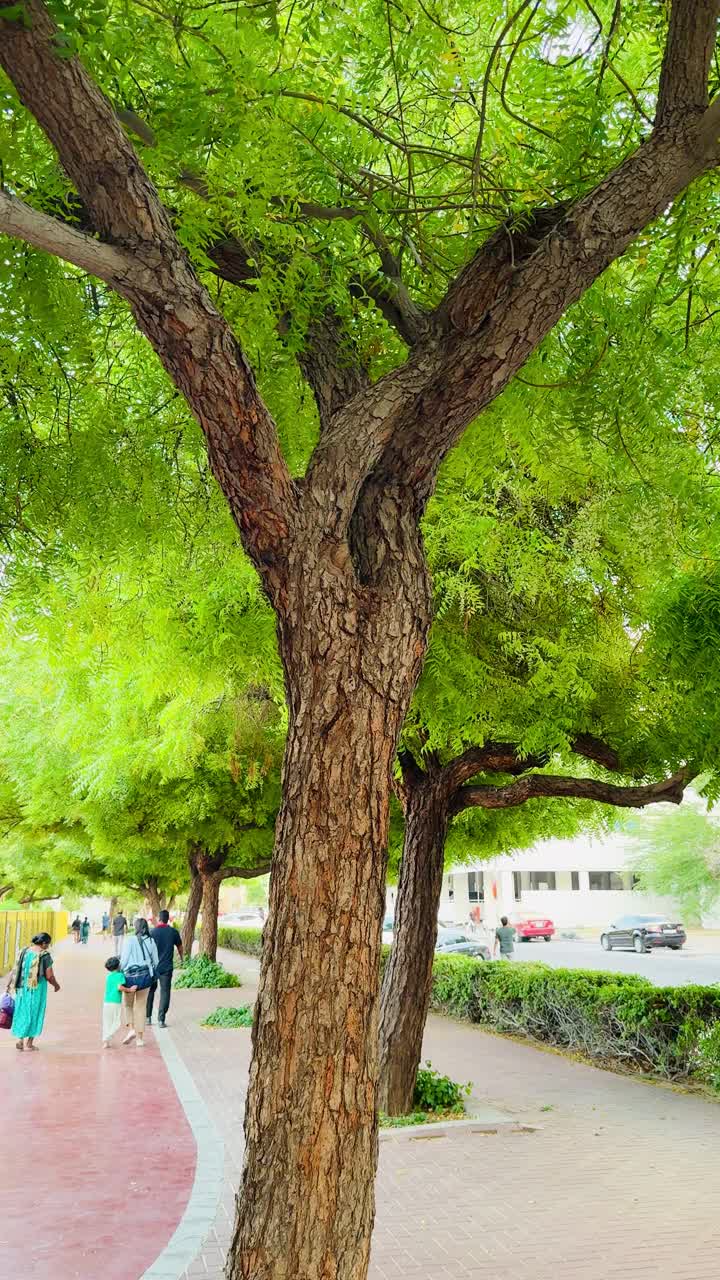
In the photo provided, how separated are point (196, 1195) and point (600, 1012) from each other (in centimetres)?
803

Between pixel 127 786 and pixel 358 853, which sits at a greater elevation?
pixel 127 786

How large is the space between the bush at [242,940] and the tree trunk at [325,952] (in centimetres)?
3677

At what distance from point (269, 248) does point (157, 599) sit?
3.05m

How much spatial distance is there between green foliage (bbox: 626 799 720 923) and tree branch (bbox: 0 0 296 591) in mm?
50600

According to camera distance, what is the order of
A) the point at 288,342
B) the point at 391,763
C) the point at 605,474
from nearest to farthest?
the point at 391,763 → the point at 288,342 → the point at 605,474

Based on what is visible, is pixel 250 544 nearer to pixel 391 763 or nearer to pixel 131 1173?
pixel 391 763

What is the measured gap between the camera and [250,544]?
3682 millimetres

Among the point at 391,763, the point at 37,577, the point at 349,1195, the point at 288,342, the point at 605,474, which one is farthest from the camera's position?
the point at 605,474

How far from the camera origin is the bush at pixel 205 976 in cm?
2589

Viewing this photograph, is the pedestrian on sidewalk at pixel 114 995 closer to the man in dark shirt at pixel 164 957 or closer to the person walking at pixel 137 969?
the person walking at pixel 137 969

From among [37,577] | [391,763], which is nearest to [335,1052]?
[391,763]

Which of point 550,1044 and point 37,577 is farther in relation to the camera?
point 550,1044

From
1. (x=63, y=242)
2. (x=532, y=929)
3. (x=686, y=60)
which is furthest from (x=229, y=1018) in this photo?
(x=532, y=929)

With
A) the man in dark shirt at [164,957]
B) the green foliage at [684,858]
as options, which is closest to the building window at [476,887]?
the green foliage at [684,858]
